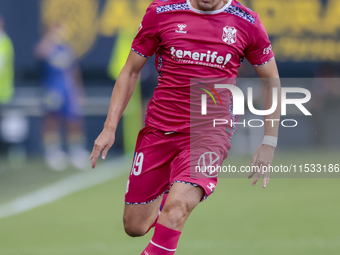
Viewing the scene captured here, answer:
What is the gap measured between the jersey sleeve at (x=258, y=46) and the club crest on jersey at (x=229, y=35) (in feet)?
0.43

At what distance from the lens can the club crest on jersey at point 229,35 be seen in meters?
4.39

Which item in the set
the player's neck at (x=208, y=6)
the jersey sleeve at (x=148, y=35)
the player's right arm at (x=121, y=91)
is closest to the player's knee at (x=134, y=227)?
the player's right arm at (x=121, y=91)

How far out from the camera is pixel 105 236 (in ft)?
20.3

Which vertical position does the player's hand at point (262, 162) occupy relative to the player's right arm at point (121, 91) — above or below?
below

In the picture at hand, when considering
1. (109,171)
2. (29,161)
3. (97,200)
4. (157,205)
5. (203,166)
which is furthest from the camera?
(29,161)

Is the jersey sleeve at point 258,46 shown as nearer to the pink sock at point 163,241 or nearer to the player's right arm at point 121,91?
the player's right arm at point 121,91

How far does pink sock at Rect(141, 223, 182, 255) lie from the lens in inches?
155

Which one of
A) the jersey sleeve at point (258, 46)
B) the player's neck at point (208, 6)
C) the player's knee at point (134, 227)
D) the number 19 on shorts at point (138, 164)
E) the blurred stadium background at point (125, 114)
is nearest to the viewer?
the player's neck at point (208, 6)

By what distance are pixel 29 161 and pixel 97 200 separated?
4.68 meters

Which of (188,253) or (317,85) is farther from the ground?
(317,85)

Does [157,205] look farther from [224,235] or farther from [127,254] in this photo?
[224,235]

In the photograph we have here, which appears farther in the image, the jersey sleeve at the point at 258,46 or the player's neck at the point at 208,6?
the jersey sleeve at the point at 258,46

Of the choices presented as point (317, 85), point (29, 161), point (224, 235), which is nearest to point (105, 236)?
point (224, 235)

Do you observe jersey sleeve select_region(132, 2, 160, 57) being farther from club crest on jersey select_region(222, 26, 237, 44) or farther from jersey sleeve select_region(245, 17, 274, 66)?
jersey sleeve select_region(245, 17, 274, 66)
